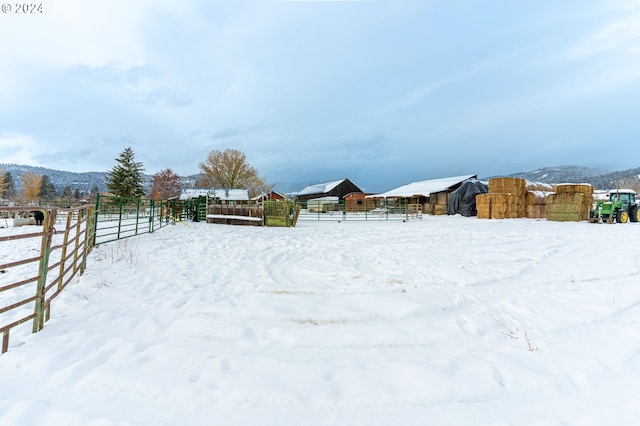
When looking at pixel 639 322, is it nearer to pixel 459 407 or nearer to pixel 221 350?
pixel 459 407

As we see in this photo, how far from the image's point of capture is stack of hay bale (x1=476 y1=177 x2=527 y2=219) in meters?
23.2

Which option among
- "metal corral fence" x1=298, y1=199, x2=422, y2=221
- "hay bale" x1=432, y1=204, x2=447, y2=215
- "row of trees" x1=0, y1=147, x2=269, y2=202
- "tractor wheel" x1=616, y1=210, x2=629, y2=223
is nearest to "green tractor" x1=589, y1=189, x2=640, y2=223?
"tractor wheel" x1=616, y1=210, x2=629, y2=223

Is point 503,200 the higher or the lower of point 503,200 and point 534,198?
the lower

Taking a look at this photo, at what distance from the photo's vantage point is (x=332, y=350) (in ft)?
9.64

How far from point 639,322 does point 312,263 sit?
5.29 m

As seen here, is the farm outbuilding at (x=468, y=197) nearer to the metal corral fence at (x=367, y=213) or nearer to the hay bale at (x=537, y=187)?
the hay bale at (x=537, y=187)

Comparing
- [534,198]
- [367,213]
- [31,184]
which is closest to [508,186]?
[534,198]

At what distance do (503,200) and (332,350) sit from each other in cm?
2539

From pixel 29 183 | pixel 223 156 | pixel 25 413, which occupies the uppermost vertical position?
pixel 223 156

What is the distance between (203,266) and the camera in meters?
6.31

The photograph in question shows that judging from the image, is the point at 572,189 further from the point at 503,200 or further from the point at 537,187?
the point at 537,187

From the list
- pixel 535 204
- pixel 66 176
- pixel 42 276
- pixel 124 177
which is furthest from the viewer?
pixel 66 176

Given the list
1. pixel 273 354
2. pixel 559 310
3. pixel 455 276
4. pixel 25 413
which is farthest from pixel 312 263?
pixel 25 413

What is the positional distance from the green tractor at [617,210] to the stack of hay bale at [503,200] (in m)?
5.49
